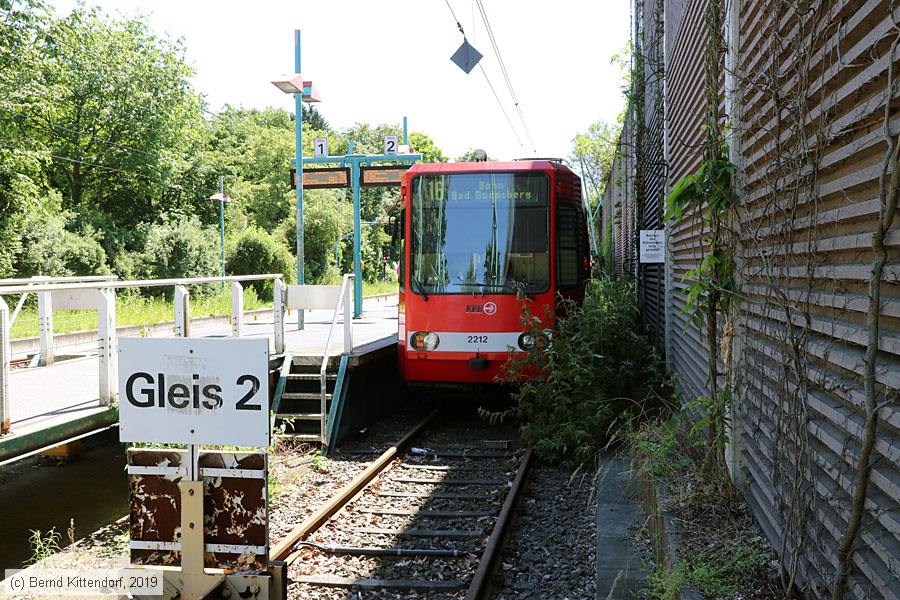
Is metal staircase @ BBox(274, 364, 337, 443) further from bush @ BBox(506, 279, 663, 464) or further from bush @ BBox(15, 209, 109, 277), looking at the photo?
bush @ BBox(15, 209, 109, 277)

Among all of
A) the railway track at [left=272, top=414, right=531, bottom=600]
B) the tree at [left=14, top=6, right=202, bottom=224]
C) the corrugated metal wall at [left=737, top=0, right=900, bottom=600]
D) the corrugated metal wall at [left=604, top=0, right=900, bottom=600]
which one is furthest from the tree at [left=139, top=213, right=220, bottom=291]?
the corrugated metal wall at [left=737, top=0, right=900, bottom=600]

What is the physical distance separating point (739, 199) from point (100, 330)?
5700 mm

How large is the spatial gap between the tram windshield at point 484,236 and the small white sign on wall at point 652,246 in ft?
4.97

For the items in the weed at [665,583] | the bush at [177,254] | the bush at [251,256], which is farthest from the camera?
the bush at [251,256]

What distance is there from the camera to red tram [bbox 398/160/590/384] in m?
9.94

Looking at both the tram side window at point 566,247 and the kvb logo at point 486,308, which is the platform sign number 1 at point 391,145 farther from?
the kvb logo at point 486,308

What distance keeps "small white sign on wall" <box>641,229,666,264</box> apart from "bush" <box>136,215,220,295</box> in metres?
27.9

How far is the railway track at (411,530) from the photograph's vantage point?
550 cm

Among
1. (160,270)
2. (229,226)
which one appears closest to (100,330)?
(160,270)

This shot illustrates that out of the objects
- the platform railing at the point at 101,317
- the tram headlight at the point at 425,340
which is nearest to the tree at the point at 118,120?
the platform railing at the point at 101,317

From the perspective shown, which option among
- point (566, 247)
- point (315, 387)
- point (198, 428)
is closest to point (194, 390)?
point (198, 428)

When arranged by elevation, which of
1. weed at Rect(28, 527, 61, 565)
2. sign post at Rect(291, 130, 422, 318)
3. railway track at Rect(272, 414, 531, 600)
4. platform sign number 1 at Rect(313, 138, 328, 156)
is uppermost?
platform sign number 1 at Rect(313, 138, 328, 156)

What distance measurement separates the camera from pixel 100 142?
3859cm

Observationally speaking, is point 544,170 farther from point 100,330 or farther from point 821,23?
point 821,23
